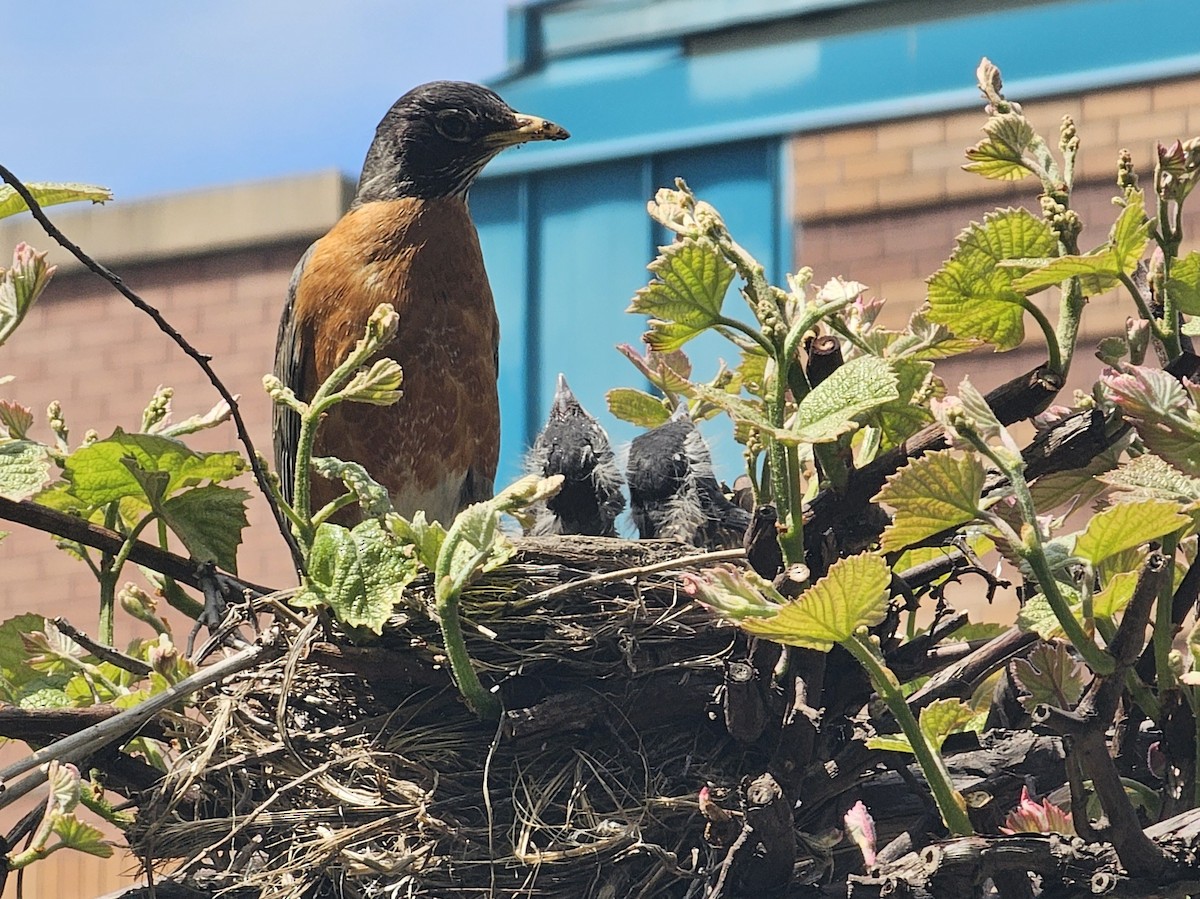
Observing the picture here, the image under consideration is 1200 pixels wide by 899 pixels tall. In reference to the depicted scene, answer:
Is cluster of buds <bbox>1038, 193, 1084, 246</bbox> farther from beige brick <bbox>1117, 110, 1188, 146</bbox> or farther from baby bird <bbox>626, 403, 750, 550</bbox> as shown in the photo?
beige brick <bbox>1117, 110, 1188, 146</bbox>

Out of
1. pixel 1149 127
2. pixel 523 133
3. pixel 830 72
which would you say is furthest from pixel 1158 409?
pixel 830 72

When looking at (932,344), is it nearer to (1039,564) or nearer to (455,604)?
(1039,564)

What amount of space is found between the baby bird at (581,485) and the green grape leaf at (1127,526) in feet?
5.66

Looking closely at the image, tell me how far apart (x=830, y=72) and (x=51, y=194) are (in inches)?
181

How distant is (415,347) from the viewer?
2842mm

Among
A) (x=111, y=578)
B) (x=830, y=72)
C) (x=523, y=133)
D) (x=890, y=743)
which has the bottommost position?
(x=890, y=743)

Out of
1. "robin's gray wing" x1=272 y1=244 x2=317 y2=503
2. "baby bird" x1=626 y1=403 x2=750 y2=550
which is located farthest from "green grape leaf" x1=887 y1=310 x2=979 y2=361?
"robin's gray wing" x1=272 y1=244 x2=317 y2=503

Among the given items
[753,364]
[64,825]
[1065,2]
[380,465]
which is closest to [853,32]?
[1065,2]

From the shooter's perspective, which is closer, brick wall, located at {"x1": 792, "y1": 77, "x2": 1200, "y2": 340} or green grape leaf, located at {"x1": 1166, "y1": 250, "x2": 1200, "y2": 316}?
green grape leaf, located at {"x1": 1166, "y1": 250, "x2": 1200, "y2": 316}

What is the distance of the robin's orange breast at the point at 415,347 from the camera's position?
2.84 meters

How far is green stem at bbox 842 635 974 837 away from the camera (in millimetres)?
1400

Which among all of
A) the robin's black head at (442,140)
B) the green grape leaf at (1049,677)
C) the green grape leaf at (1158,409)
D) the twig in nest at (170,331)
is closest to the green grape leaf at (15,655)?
the twig in nest at (170,331)

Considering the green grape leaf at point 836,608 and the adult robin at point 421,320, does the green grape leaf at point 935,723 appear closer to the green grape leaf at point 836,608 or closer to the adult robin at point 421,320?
the green grape leaf at point 836,608

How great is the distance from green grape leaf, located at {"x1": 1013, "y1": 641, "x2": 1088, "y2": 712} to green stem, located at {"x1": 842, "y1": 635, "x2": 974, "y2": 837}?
0.31 ft
